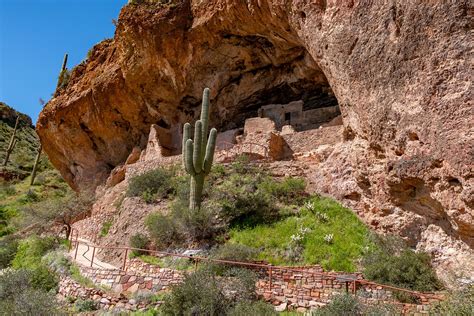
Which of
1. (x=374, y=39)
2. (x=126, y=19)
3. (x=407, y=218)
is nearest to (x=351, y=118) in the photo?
(x=374, y=39)

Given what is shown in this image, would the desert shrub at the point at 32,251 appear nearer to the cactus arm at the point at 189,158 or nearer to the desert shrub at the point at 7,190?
the cactus arm at the point at 189,158

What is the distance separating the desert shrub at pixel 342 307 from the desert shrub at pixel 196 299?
5.83ft

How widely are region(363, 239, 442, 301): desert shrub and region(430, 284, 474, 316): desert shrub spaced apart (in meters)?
1.12

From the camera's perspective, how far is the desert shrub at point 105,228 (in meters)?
15.4

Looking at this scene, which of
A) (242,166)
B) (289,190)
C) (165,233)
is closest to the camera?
(165,233)

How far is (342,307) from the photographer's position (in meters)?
7.34

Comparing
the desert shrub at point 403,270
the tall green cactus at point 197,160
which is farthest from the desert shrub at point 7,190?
the desert shrub at point 403,270

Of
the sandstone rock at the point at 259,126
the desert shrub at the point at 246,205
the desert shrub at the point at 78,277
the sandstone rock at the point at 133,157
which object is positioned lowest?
the desert shrub at the point at 78,277

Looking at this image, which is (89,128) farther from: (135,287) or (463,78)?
(463,78)

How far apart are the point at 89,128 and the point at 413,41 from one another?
60.7ft

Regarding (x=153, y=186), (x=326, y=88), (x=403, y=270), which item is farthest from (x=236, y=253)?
(x=326, y=88)

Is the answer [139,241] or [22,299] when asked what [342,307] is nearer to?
[22,299]

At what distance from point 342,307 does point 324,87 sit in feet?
44.3

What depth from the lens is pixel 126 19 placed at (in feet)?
62.7
